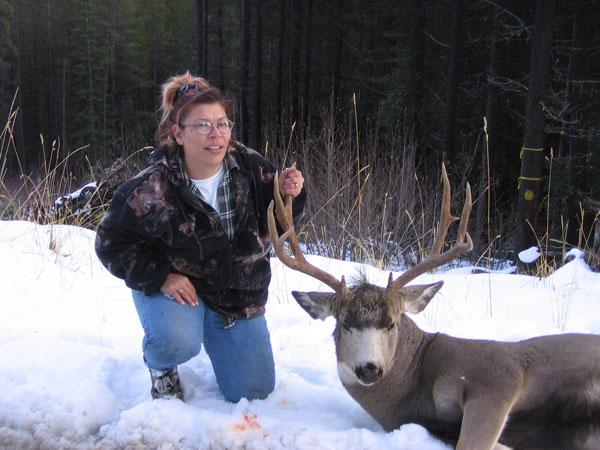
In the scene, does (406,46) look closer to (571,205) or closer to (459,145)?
(459,145)

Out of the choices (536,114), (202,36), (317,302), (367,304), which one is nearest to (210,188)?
(317,302)

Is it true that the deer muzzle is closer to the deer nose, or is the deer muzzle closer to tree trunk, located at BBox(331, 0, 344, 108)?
the deer nose

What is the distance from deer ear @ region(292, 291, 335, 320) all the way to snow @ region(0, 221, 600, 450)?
1.70ft

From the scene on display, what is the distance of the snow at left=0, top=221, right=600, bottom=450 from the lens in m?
2.57

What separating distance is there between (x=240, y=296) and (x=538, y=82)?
310 inches

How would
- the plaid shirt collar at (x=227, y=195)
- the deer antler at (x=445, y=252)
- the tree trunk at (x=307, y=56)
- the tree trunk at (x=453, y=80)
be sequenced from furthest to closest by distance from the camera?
1. the tree trunk at (x=307, y=56)
2. the tree trunk at (x=453, y=80)
3. the plaid shirt collar at (x=227, y=195)
4. the deer antler at (x=445, y=252)

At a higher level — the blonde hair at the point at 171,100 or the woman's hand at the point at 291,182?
the blonde hair at the point at 171,100

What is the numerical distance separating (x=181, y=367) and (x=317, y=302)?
3.34 ft

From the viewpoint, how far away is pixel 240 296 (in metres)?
3.07

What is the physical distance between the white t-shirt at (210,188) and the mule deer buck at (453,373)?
1.21 feet

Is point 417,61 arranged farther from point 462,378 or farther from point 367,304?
point 462,378

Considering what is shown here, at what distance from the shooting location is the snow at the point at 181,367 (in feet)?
8.45

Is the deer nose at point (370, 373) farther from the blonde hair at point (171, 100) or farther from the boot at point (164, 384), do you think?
the blonde hair at point (171, 100)

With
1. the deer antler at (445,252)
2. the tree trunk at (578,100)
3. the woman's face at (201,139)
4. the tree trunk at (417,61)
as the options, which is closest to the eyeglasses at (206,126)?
the woman's face at (201,139)
